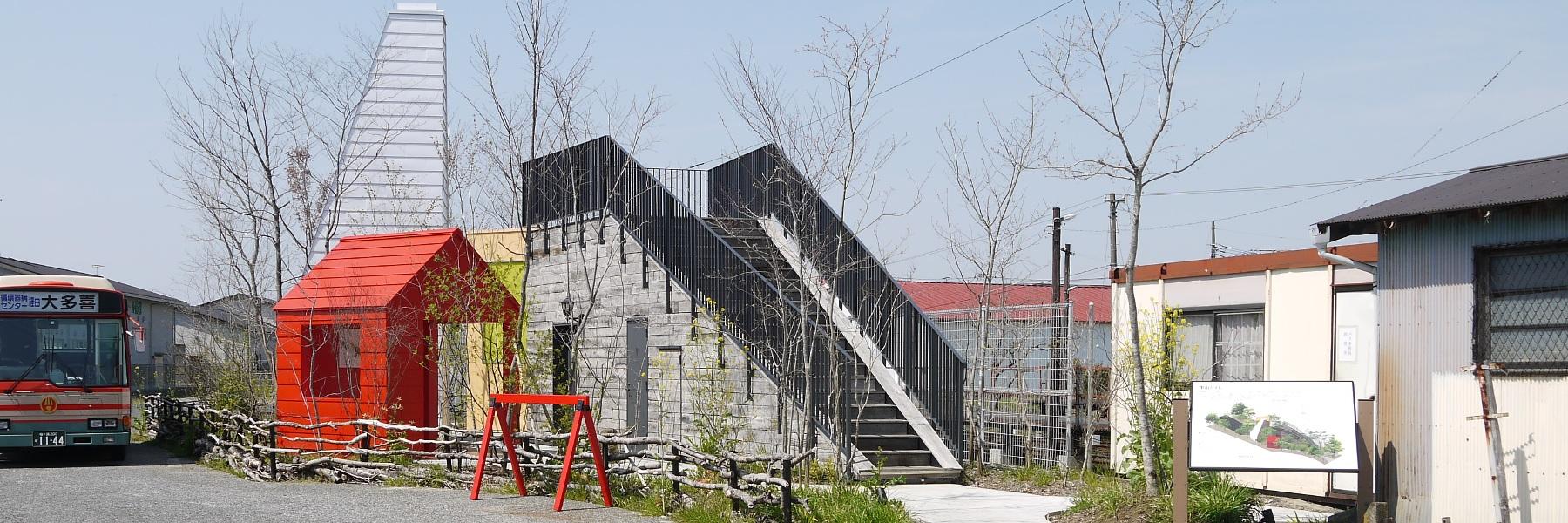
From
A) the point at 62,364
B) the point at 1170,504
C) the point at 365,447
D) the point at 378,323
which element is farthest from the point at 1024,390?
the point at 62,364

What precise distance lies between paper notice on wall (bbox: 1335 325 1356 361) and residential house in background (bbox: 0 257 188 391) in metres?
34.6

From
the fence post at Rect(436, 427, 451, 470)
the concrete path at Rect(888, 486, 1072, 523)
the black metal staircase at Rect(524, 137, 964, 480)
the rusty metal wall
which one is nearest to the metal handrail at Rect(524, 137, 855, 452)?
the black metal staircase at Rect(524, 137, 964, 480)

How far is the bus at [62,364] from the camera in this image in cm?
1694

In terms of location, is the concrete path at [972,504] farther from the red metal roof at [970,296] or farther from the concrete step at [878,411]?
the red metal roof at [970,296]

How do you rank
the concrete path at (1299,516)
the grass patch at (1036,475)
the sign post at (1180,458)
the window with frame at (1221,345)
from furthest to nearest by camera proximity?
the grass patch at (1036,475)
the window with frame at (1221,345)
the concrete path at (1299,516)
the sign post at (1180,458)

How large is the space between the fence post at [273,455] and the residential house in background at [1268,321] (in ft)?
32.6

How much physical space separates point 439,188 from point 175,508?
507 inches

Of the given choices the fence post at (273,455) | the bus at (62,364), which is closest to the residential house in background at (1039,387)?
the fence post at (273,455)

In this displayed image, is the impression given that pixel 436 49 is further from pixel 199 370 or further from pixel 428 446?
pixel 428 446

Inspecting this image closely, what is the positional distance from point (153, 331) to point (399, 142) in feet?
107

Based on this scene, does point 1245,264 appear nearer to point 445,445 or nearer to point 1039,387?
point 1039,387

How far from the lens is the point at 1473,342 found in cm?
864

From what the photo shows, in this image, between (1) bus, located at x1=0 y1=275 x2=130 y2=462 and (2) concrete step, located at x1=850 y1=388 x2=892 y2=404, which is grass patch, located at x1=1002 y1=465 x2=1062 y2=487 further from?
(1) bus, located at x1=0 y1=275 x2=130 y2=462

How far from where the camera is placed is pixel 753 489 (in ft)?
34.8
